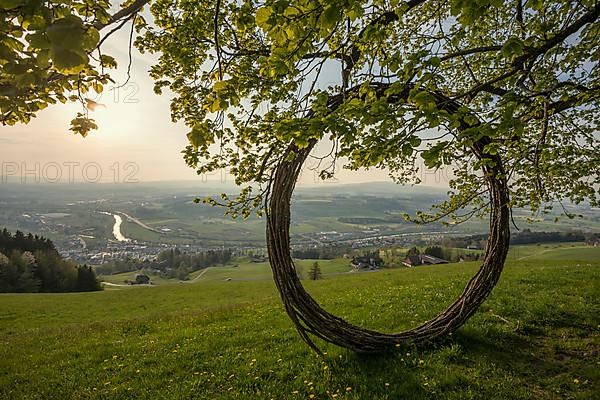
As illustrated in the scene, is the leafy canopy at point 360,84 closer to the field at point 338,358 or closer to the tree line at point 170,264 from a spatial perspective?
the field at point 338,358

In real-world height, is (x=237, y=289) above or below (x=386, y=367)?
below

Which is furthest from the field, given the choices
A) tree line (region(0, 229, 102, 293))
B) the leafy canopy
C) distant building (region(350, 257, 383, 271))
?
distant building (region(350, 257, 383, 271))

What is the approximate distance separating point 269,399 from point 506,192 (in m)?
5.50

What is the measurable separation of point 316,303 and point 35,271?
5769 centimetres

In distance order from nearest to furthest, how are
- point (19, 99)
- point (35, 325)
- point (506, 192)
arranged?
point (19, 99) → point (506, 192) → point (35, 325)

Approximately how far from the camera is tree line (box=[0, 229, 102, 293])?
43.9 meters

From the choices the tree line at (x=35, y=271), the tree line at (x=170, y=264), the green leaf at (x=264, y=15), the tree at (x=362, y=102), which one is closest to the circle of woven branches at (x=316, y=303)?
the tree at (x=362, y=102)

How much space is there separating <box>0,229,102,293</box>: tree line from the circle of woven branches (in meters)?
53.1

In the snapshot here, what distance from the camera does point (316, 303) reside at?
568 centimetres

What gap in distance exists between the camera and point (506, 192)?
5969 millimetres

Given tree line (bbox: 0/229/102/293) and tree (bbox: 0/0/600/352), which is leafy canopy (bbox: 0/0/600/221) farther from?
tree line (bbox: 0/229/102/293)

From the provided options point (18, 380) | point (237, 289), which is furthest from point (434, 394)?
point (237, 289)

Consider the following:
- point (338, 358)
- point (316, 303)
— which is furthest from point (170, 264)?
point (316, 303)

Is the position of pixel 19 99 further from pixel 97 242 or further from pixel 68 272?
pixel 97 242
